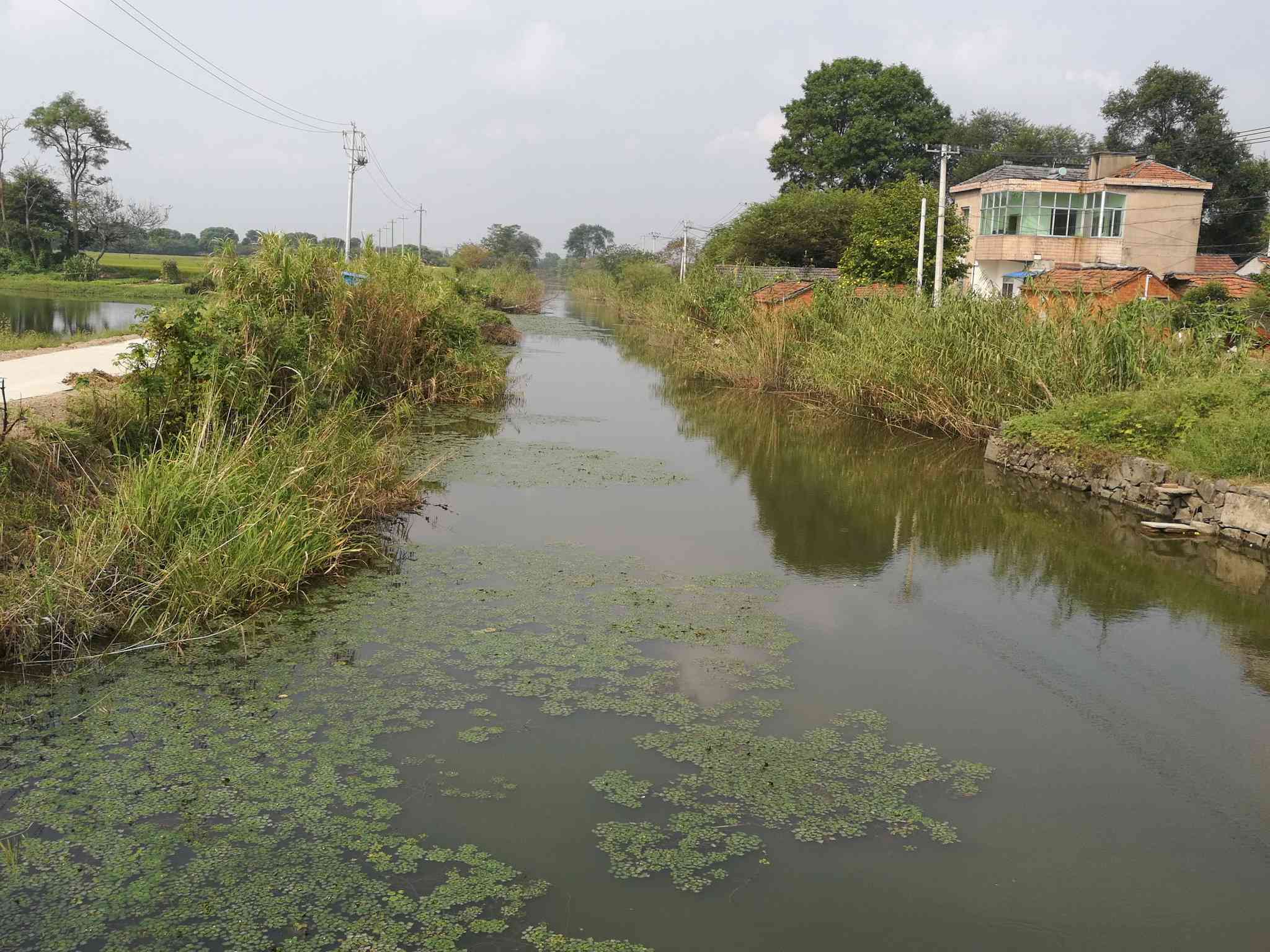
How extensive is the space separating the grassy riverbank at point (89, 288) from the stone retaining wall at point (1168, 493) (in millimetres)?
32956

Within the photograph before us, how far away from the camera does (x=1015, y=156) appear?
2104 inches

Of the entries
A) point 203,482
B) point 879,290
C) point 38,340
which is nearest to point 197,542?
point 203,482

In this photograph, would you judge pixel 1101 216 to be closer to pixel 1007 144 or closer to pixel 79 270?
pixel 1007 144

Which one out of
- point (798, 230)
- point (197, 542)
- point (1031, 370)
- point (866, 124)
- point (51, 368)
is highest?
point (866, 124)

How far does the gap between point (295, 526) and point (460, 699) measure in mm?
2300

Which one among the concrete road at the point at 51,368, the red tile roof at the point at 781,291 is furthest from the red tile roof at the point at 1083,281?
the concrete road at the point at 51,368

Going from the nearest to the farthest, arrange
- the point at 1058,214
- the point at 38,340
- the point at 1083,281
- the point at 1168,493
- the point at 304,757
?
1. the point at 304,757
2. the point at 1168,493
3. the point at 38,340
4. the point at 1083,281
5. the point at 1058,214

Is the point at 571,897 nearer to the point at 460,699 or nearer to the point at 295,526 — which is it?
the point at 460,699

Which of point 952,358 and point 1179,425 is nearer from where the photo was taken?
point 1179,425

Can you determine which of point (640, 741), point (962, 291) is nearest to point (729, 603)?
point (640, 741)

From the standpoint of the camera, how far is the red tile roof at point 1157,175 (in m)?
38.8

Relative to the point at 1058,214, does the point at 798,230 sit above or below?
below

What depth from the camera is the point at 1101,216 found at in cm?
3919

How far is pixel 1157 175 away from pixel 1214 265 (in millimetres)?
3973
